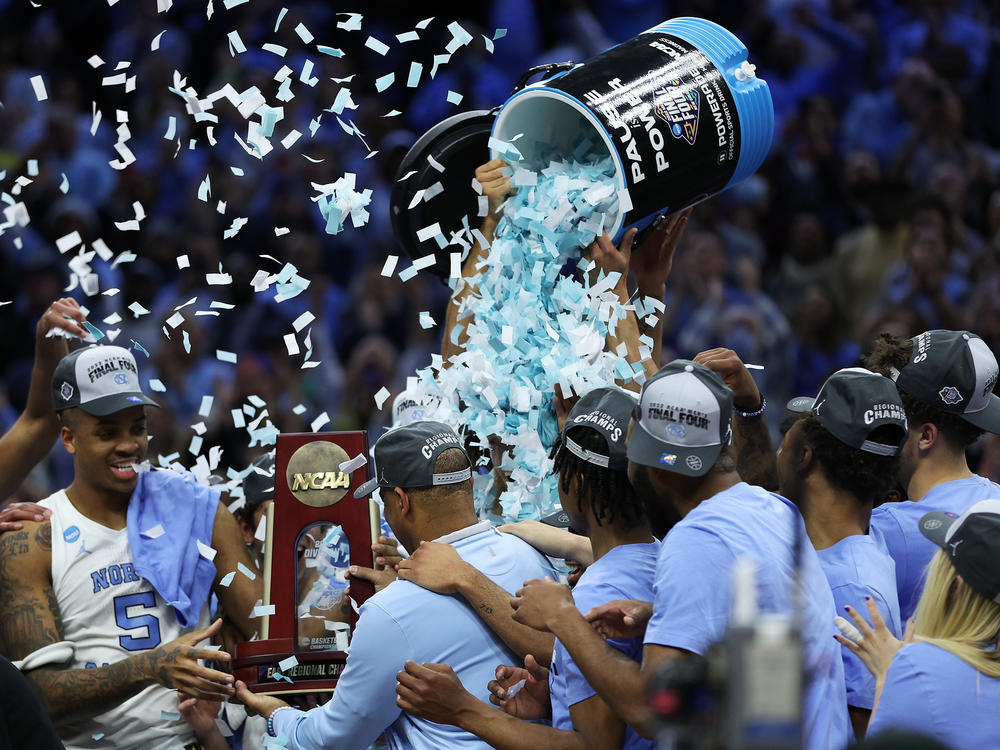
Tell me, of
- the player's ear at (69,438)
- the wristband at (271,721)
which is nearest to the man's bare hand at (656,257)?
the wristband at (271,721)

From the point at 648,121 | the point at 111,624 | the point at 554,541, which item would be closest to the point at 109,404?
the point at 111,624

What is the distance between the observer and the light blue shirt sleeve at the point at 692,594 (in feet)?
7.86

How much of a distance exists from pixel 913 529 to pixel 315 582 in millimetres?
1674

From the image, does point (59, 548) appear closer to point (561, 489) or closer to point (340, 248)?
point (561, 489)

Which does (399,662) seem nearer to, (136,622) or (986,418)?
(136,622)

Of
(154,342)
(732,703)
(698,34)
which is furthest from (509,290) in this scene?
(154,342)

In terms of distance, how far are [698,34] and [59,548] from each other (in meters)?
2.40

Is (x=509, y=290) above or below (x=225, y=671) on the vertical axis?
above

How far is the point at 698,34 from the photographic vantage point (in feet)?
12.2

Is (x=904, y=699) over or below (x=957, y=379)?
below

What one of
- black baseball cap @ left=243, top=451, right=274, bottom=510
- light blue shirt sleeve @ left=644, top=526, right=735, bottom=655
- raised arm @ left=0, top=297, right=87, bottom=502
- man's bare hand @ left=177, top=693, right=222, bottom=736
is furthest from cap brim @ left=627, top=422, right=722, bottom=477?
raised arm @ left=0, top=297, right=87, bottom=502

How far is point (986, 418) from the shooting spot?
3.64m

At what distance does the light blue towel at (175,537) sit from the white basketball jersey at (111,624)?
0.17 feet

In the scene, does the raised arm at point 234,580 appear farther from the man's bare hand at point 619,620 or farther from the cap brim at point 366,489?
the man's bare hand at point 619,620
